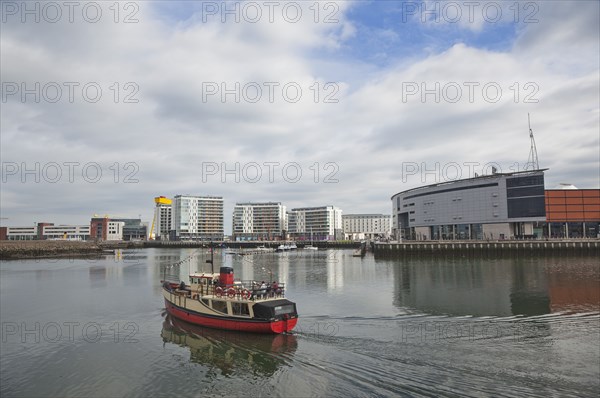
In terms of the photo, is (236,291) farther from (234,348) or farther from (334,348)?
(334,348)

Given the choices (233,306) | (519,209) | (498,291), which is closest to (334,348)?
(233,306)

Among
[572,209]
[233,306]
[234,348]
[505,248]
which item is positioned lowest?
[234,348]

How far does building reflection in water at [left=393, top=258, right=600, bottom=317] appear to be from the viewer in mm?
34719

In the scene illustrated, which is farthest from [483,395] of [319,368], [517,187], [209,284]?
[517,187]

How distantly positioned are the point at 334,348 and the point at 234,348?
6.59 meters

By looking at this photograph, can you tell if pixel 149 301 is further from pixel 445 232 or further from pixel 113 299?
pixel 445 232

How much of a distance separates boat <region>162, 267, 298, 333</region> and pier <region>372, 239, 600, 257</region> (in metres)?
76.9

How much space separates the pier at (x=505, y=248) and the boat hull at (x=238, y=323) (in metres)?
78.6

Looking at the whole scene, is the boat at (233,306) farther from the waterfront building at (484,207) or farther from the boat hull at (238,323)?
the waterfront building at (484,207)

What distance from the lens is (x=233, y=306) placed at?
2903 cm

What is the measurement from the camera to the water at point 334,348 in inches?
742

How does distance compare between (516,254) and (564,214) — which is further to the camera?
(564,214)

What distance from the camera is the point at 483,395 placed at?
1661cm

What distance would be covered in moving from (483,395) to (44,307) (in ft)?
137
